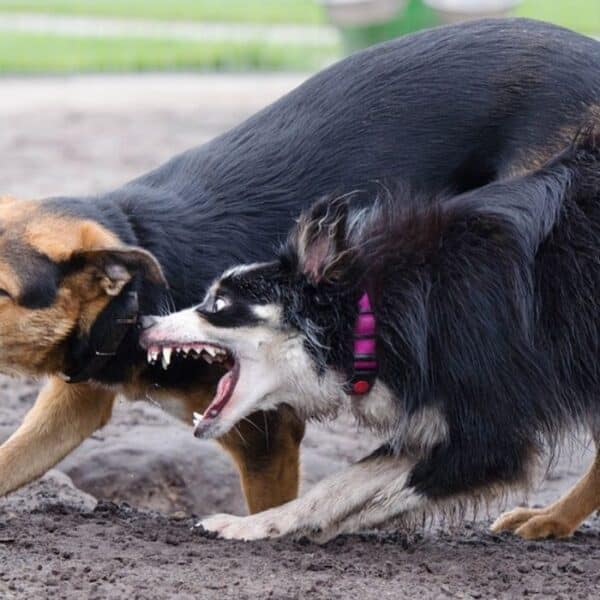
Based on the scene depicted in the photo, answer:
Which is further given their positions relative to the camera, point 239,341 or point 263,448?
point 263,448

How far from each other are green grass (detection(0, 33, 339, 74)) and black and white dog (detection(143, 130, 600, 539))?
13280 millimetres

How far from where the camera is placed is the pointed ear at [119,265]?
4.90 meters

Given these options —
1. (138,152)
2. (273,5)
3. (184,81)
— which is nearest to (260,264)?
(138,152)

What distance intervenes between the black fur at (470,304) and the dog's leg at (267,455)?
2.42 ft

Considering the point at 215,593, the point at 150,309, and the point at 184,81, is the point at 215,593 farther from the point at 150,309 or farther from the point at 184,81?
the point at 184,81

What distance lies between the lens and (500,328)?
4.64 meters

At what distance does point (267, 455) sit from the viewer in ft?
17.9

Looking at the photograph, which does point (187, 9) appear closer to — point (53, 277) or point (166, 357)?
point (53, 277)

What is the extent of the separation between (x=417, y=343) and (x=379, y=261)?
324mm

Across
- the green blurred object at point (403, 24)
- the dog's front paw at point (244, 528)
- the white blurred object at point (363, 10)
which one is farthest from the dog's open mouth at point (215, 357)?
the green blurred object at point (403, 24)

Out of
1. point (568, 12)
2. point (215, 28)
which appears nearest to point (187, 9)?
point (215, 28)

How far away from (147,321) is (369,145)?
3.68 feet

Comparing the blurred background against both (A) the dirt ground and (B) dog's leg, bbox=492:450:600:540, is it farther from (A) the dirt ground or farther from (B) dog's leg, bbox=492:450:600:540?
(B) dog's leg, bbox=492:450:600:540

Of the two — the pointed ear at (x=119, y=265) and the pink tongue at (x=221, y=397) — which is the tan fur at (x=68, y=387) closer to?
the pointed ear at (x=119, y=265)
